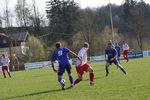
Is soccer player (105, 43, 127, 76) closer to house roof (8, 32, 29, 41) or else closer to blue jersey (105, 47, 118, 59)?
blue jersey (105, 47, 118, 59)

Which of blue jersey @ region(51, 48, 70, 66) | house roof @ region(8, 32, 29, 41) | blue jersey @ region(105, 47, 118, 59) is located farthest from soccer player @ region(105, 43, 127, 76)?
house roof @ region(8, 32, 29, 41)

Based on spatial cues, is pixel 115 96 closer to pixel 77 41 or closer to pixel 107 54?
pixel 107 54

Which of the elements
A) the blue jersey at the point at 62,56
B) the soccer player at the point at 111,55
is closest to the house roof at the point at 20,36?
the soccer player at the point at 111,55

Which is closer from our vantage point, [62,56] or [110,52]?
[62,56]

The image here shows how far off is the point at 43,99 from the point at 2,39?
8034 cm

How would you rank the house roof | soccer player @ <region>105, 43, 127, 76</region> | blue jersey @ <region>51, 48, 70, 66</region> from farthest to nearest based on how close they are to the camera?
the house roof → soccer player @ <region>105, 43, 127, 76</region> → blue jersey @ <region>51, 48, 70, 66</region>

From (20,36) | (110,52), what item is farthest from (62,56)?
(20,36)

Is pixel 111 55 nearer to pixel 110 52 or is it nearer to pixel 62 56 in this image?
pixel 110 52

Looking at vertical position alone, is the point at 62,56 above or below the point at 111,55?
above

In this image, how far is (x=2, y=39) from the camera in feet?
294

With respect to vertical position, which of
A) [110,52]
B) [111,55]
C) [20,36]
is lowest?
[111,55]

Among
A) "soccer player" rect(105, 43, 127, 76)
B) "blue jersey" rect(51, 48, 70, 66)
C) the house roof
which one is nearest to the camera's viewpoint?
"blue jersey" rect(51, 48, 70, 66)

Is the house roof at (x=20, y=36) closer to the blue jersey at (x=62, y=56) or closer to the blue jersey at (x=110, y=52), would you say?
the blue jersey at (x=110, y=52)

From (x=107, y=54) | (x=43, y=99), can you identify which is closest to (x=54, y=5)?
(x=107, y=54)
